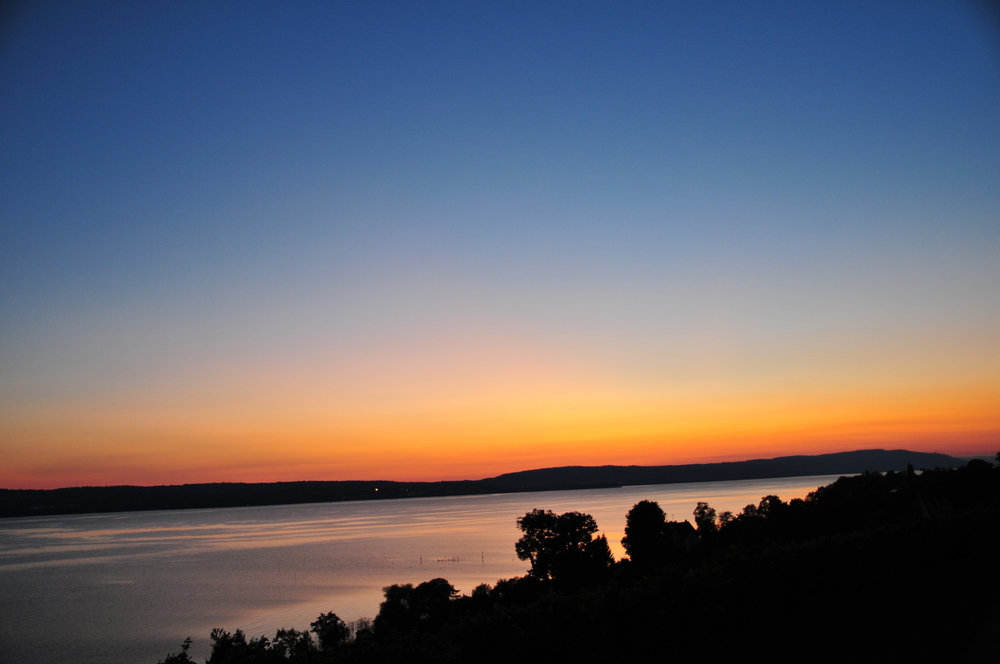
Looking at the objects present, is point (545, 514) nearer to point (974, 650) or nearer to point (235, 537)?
point (974, 650)

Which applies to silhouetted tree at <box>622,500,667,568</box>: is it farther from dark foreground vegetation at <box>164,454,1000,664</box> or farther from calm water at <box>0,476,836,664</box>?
dark foreground vegetation at <box>164,454,1000,664</box>

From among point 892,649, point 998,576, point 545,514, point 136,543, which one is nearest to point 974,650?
point 892,649

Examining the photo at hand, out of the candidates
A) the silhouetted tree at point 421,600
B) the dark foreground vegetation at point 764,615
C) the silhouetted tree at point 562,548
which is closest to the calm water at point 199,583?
the silhouetted tree at point 421,600

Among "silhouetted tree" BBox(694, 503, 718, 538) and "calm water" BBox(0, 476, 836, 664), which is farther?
"silhouetted tree" BBox(694, 503, 718, 538)

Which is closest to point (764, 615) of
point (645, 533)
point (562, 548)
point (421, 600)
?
point (421, 600)

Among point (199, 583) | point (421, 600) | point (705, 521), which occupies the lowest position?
point (199, 583)

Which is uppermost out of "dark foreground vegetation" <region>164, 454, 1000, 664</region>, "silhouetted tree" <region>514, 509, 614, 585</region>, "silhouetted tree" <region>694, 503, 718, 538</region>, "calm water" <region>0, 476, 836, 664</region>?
"dark foreground vegetation" <region>164, 454, 1000, 664</region>

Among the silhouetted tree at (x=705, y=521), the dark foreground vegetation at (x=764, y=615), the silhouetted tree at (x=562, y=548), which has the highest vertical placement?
the dark foreground vegetation at (x=764, y=615)

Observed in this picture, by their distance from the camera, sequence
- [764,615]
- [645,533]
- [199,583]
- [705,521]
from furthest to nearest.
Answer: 1. [199,583]
2. [705,521]
3. [645,533]
4. [764,615]

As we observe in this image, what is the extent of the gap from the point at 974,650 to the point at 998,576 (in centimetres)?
562

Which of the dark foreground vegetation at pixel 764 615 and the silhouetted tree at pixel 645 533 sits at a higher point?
the dark foreground vegetation at pixel 764 615

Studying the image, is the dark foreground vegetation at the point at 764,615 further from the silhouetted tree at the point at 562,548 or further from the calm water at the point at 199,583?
the calm water at the point at 199,583

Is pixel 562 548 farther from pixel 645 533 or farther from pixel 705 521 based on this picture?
pixel 705 521

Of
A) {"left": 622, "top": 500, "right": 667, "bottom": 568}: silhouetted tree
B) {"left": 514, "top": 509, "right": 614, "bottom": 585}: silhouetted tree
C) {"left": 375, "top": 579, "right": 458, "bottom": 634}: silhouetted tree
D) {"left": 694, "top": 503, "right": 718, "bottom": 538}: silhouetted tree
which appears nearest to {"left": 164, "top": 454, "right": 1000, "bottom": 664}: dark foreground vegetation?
{"left": 375, "top": 579, "right": 458, "bottom": 634}: silhouetted tree
